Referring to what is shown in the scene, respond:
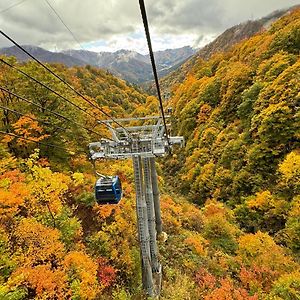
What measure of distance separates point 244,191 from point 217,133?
611 inches

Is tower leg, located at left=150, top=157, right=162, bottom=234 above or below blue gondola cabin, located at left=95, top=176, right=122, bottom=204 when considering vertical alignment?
below

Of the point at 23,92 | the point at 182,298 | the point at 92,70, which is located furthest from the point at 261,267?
the point at 92,70

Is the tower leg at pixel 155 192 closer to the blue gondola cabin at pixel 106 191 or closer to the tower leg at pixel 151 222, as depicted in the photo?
the tower leg at pixel 151 222

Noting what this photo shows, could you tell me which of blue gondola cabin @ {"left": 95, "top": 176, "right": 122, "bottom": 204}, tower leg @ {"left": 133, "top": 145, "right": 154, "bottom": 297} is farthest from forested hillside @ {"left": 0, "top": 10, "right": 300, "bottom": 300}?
blue gondola cabin @ {"left": 95, "top": 176, "right": 122, "bottom": 204}

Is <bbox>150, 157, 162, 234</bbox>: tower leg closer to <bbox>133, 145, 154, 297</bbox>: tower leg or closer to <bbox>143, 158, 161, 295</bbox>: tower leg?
<bbox>143, 158, 161, 295</bbox>: tower leg

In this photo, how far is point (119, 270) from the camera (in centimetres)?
1953

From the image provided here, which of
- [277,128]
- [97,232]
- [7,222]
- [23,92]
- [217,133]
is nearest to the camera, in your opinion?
[7,222]

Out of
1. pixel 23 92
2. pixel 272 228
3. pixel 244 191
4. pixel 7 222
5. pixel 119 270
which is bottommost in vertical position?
pixel 272 228

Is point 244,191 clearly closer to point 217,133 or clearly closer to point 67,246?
Result: point 217,133

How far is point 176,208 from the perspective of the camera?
35.1 m

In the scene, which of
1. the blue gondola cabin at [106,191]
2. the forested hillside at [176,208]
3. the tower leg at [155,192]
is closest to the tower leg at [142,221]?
the forested hillside at [176,208]

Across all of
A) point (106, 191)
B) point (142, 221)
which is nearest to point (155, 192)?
point (142, 221)

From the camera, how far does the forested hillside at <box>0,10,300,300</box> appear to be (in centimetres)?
1702

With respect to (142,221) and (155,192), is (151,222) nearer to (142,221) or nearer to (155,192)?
(142,221)
